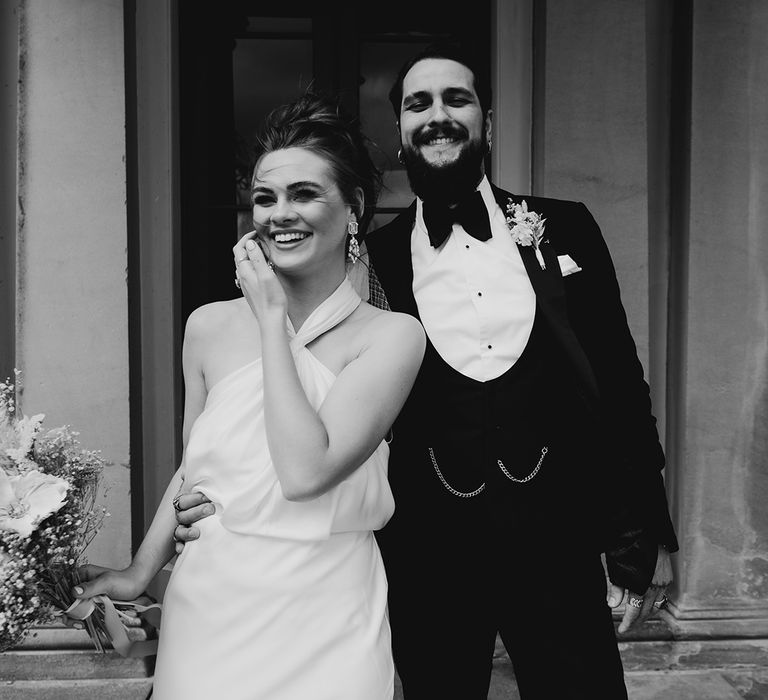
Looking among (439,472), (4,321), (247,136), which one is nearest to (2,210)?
(4,321)

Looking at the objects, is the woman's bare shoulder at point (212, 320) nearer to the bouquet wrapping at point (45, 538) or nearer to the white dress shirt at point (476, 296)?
the bouquet wrapping at point (45, 538)

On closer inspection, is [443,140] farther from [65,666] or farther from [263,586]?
[65,666]

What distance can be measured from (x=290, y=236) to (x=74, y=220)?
76.6 inches

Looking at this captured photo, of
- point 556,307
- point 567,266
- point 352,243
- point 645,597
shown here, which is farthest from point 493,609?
point 352,243

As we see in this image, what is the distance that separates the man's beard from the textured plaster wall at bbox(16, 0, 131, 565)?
66.3 inches

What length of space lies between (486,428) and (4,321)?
2.57m

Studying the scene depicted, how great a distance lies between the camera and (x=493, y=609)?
229 centimetres

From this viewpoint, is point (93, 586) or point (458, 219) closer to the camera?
point (93, 586)

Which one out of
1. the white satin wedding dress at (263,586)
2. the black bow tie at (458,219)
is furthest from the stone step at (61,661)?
the black bow tie at (458,219)

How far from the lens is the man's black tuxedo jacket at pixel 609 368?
2.24 meters

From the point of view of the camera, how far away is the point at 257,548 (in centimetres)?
181

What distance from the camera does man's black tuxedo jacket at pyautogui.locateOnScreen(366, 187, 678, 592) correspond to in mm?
2240

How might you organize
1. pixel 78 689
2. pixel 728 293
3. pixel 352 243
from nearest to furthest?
pixel 352 243 → pixel 78 689 → pixel 728 293

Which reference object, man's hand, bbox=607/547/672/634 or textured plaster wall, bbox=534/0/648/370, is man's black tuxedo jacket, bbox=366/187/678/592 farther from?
textured plaster wall, bbox=534/0/648/370
